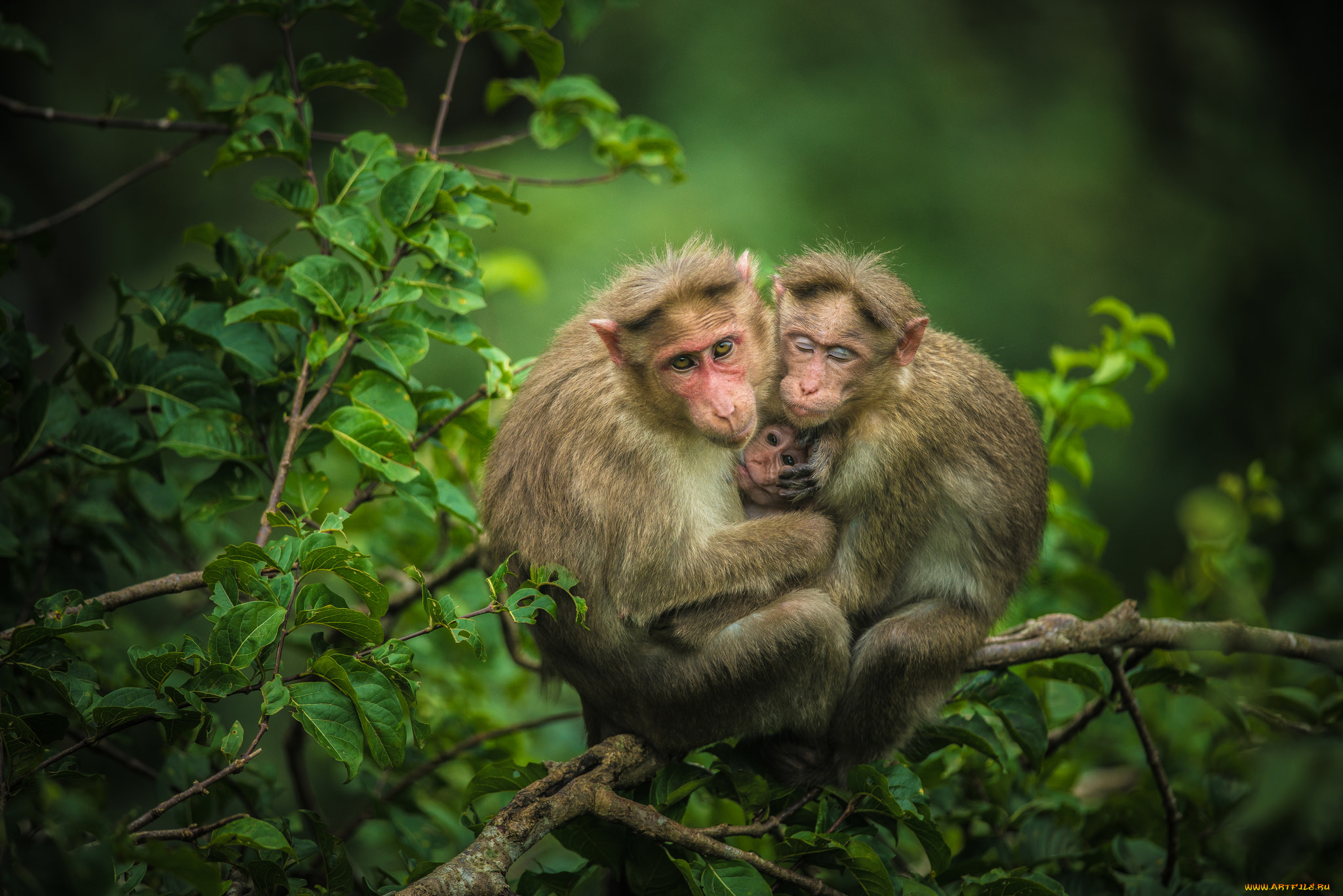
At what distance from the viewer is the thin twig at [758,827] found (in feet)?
9.56

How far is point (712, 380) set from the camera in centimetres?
371

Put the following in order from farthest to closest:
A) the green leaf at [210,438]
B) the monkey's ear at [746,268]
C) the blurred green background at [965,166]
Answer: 1. the blurred green background at [965,166]
2. the monkey's ear at [746,268]
3. the green leaf at [210,438]

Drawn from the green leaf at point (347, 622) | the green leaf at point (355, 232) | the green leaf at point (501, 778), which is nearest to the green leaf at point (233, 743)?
the green leaf at point (347, 622)

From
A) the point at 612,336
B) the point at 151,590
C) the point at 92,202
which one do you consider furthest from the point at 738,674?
the point at 92,202

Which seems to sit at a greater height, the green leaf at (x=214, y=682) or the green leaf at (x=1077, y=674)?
the green leaf at (x=214, y=682)

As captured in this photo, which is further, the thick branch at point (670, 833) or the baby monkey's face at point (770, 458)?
the baby monkey's face at point (770, 458)

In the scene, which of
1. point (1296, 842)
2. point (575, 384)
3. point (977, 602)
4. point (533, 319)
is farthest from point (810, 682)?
point (533, 319)

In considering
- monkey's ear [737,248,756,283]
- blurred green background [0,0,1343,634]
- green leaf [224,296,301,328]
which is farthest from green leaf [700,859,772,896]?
blurred green background [0,0,1343,634]

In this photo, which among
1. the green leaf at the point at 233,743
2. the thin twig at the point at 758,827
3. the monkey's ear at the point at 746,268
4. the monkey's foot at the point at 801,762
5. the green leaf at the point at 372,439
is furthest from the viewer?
the monkey's ear at the point at 746,268

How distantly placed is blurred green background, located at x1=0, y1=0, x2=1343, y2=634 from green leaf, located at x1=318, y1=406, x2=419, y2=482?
5.89 metres

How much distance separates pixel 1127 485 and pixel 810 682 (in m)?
7.02

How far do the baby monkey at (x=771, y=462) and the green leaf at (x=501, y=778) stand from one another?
4.93ft

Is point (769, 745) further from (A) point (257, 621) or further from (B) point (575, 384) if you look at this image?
(A) point (257, 621)

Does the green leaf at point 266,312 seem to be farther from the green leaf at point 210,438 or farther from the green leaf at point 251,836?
the green leaf at point 251,836
